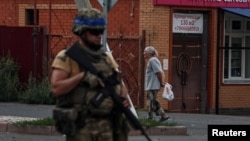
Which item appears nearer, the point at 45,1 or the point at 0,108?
the point at 0,108

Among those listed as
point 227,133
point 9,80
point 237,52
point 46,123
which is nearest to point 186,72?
point 237,52

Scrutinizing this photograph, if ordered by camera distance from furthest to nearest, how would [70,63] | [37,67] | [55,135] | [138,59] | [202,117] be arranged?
1. [37,67]
2. [138,59]
3. [202,117]
4. [55,135]
5. [70,63]

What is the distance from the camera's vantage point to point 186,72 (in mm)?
22047

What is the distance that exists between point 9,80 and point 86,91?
1605 cm

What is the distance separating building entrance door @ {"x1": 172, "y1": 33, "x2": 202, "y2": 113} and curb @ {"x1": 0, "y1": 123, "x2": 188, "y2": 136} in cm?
686

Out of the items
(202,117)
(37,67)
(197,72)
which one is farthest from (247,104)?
(37,67)

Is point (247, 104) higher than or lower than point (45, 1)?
lower

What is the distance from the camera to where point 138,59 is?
70.2 feet

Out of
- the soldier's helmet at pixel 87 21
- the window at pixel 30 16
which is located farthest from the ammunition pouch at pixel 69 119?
the window at pixel 30 16

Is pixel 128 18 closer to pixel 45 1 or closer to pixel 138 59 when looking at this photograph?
pixel 138 59

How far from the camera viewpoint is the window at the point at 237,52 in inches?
893

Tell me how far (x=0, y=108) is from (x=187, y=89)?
19.9 feet

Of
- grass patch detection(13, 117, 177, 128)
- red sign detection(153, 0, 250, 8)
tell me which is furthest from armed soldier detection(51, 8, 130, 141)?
red sign detection(153, 0, 250, 8)

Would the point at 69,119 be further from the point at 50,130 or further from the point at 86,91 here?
the point at 50,130
